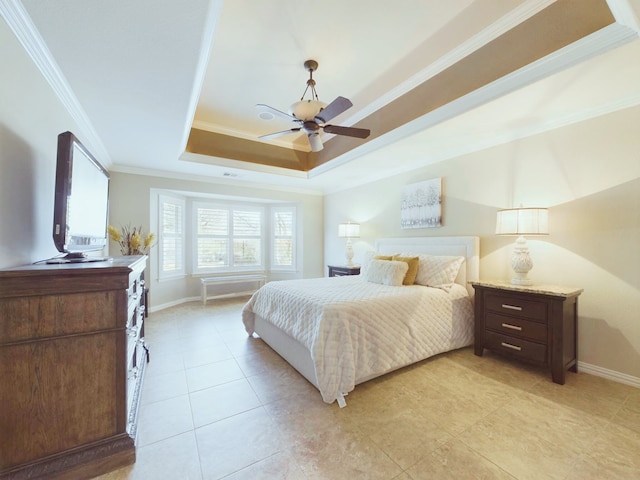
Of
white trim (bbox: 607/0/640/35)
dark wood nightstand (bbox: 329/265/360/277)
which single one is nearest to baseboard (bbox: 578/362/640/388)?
white trim (bbox: 607/0/640/35)

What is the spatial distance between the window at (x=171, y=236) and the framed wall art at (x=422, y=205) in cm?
404

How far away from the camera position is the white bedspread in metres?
2.00

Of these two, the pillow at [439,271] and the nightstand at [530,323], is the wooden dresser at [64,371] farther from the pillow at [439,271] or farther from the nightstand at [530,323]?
the nightstand at [530,323]

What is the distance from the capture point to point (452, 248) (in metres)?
3.37

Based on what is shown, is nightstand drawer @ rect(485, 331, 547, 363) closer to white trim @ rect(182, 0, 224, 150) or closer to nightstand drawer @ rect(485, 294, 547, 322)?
nightstand drawer @ rect(485, 294, 547, 322)

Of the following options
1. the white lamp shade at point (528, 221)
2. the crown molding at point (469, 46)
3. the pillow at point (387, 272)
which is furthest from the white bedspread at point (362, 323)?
the crown molding at point (469, 46)

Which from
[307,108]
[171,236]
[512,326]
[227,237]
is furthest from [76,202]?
[227,237]

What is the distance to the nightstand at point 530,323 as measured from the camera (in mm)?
2215

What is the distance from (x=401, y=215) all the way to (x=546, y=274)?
1.94 metres

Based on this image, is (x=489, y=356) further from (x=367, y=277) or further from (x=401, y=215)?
(x=401, y=215)

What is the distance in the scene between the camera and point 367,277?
11.1 feet

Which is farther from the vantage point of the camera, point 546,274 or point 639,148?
point 546,274

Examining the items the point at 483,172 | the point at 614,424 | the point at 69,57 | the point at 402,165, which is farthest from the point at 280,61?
the point at 614,424

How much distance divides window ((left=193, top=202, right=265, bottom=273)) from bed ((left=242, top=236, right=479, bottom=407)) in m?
2.66
